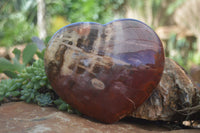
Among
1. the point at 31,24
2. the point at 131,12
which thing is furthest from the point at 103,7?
the point at 31,24

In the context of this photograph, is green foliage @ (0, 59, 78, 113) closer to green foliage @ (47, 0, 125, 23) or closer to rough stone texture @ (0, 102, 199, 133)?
rough stone texture @ (0, 102, 199, 133)

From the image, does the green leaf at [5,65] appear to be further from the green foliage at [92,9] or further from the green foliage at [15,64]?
the green foliage at [92,9]

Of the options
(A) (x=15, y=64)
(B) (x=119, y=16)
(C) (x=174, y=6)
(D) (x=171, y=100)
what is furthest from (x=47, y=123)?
(B) (x=119, y=16)

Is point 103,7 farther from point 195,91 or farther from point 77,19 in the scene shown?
point 195,91

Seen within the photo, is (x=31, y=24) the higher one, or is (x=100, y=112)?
(x=31, y=24)

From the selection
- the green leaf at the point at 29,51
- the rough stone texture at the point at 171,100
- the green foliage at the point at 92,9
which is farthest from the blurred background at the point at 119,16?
the green leaf at the point at 29,51

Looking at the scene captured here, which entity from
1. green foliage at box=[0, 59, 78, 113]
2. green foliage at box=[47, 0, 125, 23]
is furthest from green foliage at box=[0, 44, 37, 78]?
green foliage at box=[47, 0, 125, 23]

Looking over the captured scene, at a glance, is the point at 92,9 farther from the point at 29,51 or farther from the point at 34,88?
the point at 34,88
